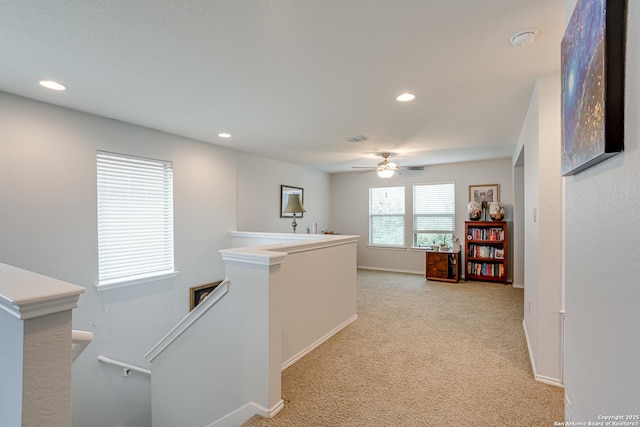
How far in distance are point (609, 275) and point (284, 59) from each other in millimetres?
2046

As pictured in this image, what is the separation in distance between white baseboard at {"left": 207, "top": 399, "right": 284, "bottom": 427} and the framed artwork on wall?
83.6 inches

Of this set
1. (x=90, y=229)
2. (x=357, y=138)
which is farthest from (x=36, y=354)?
(x=357, y=138)

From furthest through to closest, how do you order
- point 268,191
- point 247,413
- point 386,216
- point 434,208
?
point 386,216
point 434,208
point 268,191
point 247,413

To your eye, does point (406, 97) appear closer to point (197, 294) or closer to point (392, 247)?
point (197, 294)

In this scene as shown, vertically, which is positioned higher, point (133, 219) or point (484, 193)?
point (484, 193)

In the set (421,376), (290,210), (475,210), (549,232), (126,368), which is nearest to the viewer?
(549,232)

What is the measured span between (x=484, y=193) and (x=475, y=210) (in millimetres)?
505

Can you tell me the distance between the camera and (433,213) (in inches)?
259

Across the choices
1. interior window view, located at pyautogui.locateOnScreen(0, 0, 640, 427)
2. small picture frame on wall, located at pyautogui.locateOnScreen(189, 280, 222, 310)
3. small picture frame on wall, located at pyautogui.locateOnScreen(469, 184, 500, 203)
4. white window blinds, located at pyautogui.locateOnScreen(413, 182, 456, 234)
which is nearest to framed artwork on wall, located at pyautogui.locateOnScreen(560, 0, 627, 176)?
interior window view, located at pyautogui.locateOnScreen(0, 0, 640, 427)

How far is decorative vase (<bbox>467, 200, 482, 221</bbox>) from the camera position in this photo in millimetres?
5812

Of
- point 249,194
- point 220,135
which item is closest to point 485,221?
point 249,194

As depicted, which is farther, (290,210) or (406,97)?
(290,210)

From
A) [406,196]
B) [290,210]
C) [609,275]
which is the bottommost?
[609,275]

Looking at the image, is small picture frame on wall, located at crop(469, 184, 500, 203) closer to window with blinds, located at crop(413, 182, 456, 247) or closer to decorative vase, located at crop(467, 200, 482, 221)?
decorative vase, located at crop(467, 200, 482, 221)
